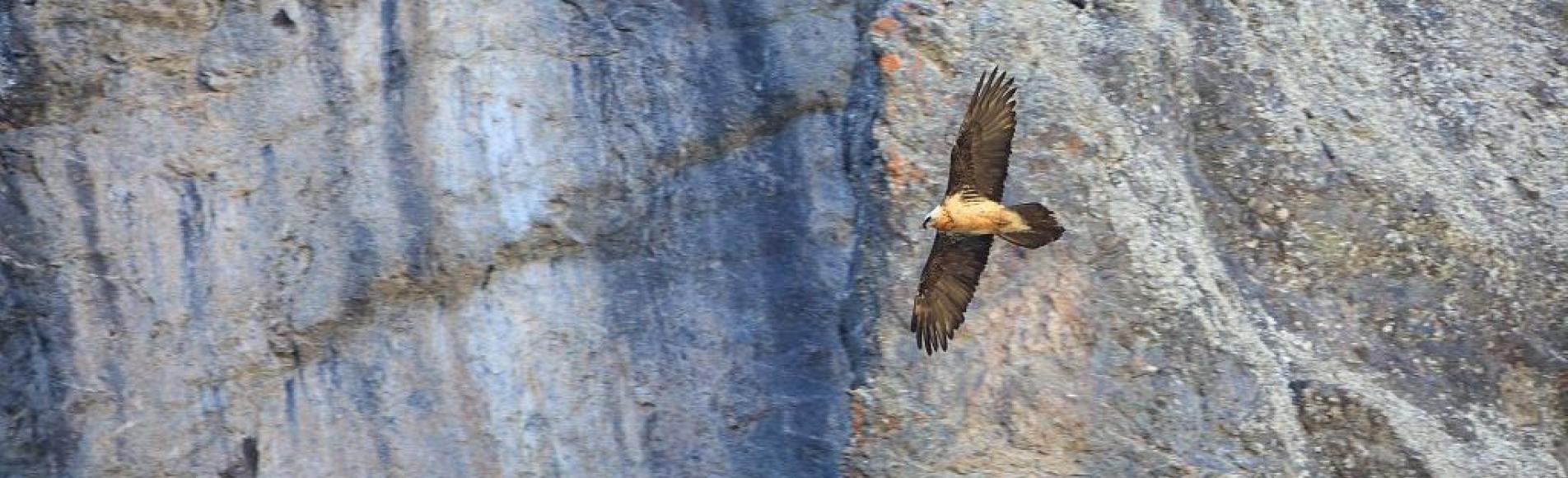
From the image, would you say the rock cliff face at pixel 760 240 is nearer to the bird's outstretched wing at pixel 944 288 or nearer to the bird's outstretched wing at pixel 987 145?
the bird's outstretched wing at pixel 944 288

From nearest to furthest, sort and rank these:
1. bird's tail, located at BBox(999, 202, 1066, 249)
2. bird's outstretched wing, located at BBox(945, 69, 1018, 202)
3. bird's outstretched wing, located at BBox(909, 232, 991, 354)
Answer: bird's tail, located at BBox(999, 202, 1066, 249) → bird's outstretched wing, located at BBox(945, 69, 1018, 202) → bird's outstretched wing, located at BBox(909, 232, 991, 354)

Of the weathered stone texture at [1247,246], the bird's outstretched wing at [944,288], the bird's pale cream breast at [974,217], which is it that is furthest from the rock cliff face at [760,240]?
the bird's pale cream breast at [974,217]

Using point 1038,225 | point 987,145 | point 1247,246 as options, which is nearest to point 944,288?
point 1038,225

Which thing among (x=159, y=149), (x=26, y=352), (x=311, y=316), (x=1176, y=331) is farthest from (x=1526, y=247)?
(x=26, y=352)

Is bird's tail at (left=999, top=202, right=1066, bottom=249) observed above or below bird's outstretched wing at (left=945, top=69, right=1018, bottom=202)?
below

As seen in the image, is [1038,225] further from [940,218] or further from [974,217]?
[940,218]

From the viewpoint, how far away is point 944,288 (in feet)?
27.9

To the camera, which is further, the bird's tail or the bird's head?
the bird's head

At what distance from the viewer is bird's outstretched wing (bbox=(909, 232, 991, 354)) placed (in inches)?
334

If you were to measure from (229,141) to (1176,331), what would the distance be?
490cm

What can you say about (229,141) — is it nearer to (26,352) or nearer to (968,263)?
(26,352)

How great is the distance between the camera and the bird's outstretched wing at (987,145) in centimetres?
835

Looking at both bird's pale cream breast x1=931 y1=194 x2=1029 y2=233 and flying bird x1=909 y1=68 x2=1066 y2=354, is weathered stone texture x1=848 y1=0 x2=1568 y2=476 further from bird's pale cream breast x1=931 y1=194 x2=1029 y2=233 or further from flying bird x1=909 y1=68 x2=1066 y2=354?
bird's pale cream breast x1=931 y1=194 x2=1029 y2=233

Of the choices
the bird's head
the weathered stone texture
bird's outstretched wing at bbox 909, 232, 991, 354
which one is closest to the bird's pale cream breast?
the bird's head
